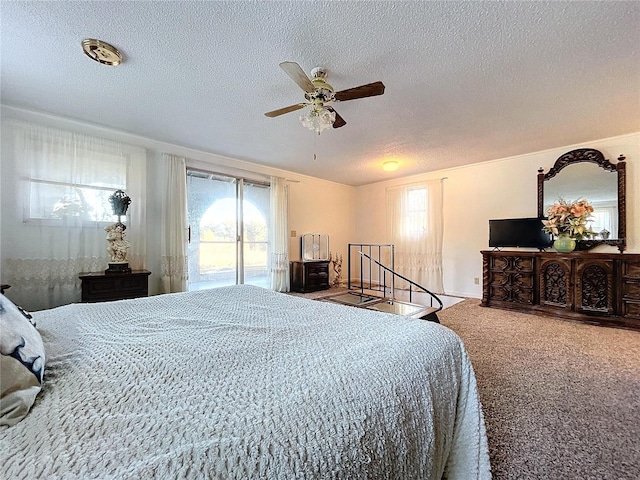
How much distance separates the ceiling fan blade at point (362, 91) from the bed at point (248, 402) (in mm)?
1611

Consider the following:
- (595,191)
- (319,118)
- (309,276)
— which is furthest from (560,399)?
(309,276)

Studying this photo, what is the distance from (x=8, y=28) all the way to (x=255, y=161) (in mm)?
3094

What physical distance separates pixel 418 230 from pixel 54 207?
5.58m

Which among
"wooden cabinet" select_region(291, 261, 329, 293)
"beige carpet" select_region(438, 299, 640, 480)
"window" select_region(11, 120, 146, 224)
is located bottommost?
"beige carpet" select_region(438, 299, 640, 480)

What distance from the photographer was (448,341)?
1188 mm

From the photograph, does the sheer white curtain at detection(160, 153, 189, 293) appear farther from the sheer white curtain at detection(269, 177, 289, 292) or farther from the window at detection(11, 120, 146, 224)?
the sheer white curtain at detection(269, 177, 289, 292)

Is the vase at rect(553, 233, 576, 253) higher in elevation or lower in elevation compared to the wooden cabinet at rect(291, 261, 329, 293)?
higher

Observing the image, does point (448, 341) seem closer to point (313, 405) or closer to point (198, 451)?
point (313, 405)

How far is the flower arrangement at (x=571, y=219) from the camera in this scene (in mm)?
3639

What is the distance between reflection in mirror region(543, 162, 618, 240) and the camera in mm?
3643

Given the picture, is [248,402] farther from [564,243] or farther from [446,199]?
[446,199]

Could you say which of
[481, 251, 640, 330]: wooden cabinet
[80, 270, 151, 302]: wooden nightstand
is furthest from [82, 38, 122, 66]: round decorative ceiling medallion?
[481, 251, 640, 330]: wooden cabinet

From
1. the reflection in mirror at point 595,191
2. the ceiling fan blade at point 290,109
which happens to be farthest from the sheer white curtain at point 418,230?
the ceiling fan blade at point 290,109

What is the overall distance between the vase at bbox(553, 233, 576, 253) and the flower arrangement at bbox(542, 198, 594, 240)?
61 millimetres
